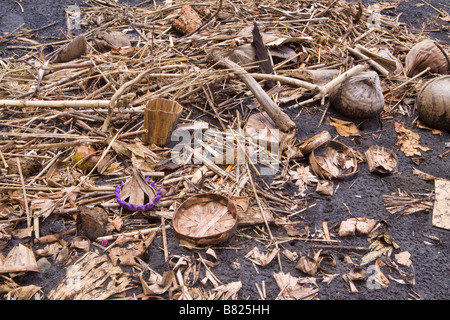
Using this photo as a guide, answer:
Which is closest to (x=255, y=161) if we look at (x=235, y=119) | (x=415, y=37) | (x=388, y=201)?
(x=235, y=119)

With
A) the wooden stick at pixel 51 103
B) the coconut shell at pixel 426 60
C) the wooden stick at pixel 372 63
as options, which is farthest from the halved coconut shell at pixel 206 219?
the coconut shell at pixel 426 60

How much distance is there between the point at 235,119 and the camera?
10.8 ft

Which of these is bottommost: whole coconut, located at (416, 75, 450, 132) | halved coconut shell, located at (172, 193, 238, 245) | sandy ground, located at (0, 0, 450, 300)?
sandy ground, located at (0, 0, 450, 300)

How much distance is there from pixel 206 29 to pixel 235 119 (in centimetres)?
166

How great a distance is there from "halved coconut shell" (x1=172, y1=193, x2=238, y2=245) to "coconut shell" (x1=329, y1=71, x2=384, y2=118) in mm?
1581

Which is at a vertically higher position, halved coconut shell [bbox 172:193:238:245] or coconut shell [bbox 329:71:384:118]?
coconut shell [bbox 329:71:384:118]

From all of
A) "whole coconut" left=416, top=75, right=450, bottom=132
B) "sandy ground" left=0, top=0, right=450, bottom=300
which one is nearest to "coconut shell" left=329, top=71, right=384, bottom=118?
"sandy ground" left=0, top=0, right=450, bottom=300

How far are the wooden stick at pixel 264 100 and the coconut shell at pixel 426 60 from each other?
1.84 metres

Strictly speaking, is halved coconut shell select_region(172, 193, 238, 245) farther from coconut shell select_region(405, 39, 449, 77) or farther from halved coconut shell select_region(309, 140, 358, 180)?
coconut shell select_region(405, 39, 449, 77)

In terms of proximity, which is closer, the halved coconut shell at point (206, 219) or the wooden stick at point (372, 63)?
the halved coconut shell at point (206, 219)

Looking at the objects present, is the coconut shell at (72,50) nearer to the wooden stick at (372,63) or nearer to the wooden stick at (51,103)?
the wooden stick at (51,103)

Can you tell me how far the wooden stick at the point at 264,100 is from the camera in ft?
10.0

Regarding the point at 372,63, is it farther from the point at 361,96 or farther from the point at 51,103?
the point at 51,103

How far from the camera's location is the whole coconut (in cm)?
328
